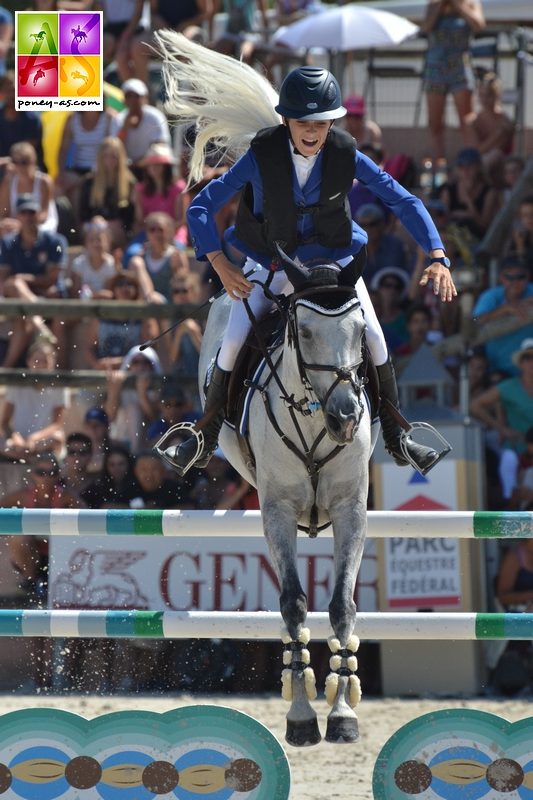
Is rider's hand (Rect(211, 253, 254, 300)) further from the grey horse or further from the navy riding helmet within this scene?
the navy riding helmet

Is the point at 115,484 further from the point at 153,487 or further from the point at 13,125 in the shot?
the point at 13,125

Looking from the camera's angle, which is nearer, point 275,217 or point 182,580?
point 275,217

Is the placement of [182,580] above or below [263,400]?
below

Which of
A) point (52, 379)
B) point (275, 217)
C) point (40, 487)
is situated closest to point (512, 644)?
point (40, 487)

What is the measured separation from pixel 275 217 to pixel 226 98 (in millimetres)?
729

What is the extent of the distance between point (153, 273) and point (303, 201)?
523 cm

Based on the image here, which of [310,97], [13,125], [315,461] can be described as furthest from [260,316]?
[13,125]

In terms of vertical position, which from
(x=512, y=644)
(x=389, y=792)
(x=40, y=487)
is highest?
(x=389, y=792)

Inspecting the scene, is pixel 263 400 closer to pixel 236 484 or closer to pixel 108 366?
pixel 236 484

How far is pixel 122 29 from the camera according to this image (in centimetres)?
1235

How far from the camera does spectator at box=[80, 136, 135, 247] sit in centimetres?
1074

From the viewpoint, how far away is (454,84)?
11.3 metres

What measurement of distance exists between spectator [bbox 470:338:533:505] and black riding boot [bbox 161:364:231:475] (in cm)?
374

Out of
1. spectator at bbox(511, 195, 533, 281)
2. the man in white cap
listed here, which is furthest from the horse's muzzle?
the man in white cap
